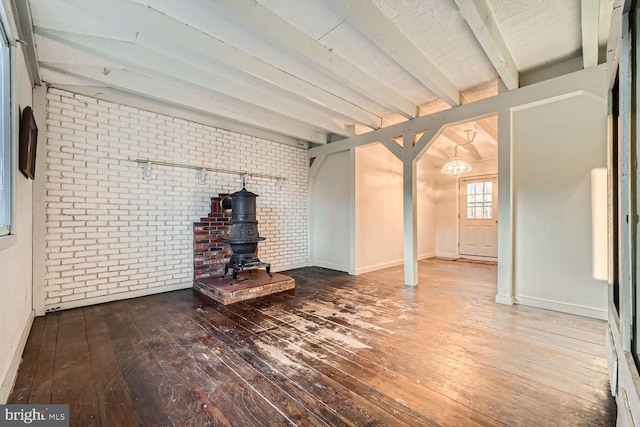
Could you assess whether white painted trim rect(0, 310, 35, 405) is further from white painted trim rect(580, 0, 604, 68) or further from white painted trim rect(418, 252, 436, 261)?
white painted trim rect(418, 252, 436, 261)

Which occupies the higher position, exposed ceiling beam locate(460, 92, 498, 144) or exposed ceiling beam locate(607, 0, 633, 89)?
exposed ceiling beam locate(460, 92, 498, 144)

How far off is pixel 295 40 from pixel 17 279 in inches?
128

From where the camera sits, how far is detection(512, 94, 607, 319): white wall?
3047mm

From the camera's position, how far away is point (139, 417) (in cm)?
153

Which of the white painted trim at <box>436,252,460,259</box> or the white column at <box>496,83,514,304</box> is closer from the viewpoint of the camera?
the white column at <box>496,83,514,304</box>

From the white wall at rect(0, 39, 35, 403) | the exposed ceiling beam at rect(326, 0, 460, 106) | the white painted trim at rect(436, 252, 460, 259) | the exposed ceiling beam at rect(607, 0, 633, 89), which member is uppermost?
the exposed ceiling beam at rect(326, 0, 460, 106)

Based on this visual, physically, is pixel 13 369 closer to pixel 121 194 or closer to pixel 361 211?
pixel 121 194

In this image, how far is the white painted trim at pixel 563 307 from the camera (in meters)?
2.99

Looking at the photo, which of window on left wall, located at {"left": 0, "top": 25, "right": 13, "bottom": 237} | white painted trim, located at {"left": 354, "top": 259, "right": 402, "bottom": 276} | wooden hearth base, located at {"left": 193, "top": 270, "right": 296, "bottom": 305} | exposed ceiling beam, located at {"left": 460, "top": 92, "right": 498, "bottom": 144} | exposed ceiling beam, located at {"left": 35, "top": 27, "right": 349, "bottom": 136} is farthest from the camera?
white painted trim, located at {"left": 354, "top": 259, "right": 402, "bottom": 276}

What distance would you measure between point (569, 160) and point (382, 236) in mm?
3392

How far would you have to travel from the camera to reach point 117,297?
370 centimetres

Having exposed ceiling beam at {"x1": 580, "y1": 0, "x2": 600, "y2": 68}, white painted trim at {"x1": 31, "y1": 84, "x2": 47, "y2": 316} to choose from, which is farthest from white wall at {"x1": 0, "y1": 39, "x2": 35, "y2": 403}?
exposed ceiling beam at {"x1": 580, "y1": 0, "x2": 600, "y2": 68}

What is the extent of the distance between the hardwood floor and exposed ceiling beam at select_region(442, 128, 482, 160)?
136 inches

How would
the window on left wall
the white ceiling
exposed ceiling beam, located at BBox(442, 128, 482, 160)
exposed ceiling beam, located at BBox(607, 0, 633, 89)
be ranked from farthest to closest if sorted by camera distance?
exposed ceiling beam, located at BBox(442, 128, 482, 160), the white ceiling, the window on left wall, exposed ceiling beam, located at BBox(607, 0, 633, 89)
